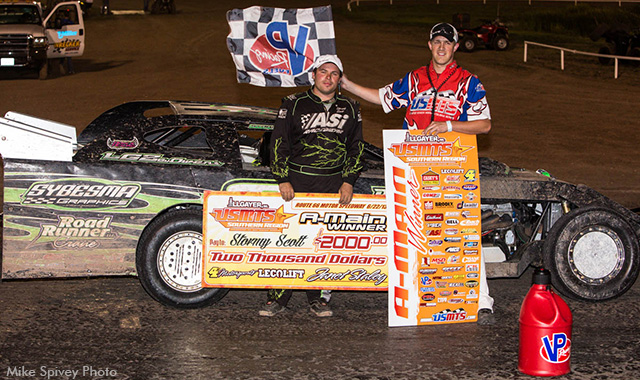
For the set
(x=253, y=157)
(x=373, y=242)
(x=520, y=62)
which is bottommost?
(x=520, y=62)

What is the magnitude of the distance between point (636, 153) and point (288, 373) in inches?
390

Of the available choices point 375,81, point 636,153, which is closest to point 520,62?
point 375,81

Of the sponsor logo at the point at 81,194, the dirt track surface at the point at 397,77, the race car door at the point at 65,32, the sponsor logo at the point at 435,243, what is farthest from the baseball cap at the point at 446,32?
the race car door at the point at 65,32

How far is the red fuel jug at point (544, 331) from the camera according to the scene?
15.3 ft

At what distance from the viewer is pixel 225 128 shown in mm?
6117

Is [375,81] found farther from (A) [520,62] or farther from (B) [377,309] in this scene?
(B) [377,309]

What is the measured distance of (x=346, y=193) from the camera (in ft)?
18.6

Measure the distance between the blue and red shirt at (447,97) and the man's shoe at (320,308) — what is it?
1477 mm

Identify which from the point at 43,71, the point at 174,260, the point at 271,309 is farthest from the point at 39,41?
the point at 271,309

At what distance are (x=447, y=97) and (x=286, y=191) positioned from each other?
1.37 meters

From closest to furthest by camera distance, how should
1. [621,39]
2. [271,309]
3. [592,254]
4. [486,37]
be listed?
[271,309], [592,254], [621,39], [486,37]

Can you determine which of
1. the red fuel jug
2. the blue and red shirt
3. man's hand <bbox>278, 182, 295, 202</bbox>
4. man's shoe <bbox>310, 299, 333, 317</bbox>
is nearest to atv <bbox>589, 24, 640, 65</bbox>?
the blue and red shirt

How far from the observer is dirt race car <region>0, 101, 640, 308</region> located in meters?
5.63

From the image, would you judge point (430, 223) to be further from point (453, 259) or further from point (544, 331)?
point (544, 331)
